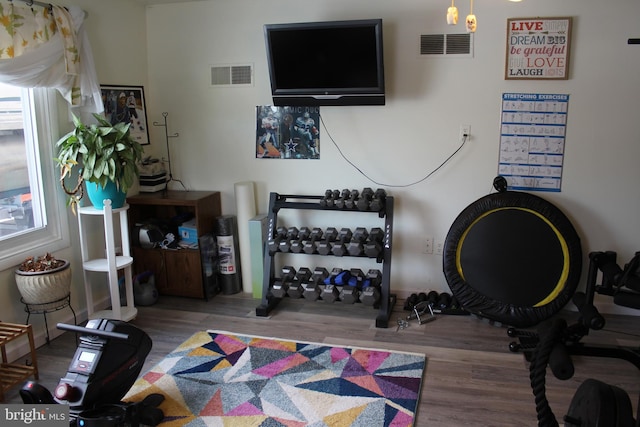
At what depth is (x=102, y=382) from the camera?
2.32 metres

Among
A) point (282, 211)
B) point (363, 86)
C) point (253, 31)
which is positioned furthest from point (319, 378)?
point (253, 31)

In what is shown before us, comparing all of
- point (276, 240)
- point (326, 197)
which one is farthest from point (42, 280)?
point (326, 197)

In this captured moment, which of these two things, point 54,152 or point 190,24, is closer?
point 54,152

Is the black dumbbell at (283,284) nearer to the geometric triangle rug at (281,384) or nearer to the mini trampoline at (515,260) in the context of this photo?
the geometric triangle rug at (281,384)

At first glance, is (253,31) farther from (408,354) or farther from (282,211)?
(408,354)

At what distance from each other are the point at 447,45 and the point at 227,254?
2287 mm

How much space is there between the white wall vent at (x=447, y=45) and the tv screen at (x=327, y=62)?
45cm

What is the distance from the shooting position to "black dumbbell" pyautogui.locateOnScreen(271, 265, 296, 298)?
3637 millimetres

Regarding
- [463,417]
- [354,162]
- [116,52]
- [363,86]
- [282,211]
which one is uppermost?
[116,52]

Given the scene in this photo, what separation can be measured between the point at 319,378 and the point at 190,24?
Answer: 2921 millimetres

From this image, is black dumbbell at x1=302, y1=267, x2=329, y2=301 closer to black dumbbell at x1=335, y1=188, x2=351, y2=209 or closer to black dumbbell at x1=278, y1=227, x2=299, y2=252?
black dumbbell at x1=278, y1=227, x2=299, y2=252

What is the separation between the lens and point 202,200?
156 inches

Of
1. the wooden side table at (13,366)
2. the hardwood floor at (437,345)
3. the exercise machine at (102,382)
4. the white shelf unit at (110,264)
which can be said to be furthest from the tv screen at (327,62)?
the wooden side table at (13,366)

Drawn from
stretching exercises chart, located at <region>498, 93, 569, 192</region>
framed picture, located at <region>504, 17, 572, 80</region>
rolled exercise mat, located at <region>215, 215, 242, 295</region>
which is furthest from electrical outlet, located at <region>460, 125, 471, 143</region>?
rolled exercise mat, located at <region>215, 215, 242, 295</region>
